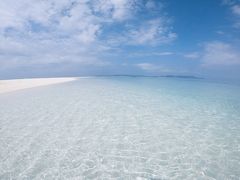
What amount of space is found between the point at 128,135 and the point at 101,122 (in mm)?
1747

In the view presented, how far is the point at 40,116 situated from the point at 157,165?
6.13m

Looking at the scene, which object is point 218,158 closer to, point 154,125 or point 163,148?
point 163,148

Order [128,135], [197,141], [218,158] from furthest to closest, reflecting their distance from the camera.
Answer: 1. [128,135]
2. [197,141]
3. [218,158]

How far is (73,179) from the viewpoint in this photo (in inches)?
138

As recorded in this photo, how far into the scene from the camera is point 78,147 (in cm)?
496

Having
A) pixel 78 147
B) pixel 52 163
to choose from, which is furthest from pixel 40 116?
pixel 52 163

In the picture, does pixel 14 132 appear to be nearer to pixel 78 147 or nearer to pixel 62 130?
pixel 62 130

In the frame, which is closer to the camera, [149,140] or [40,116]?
[149,140]

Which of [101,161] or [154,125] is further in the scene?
[154,125]

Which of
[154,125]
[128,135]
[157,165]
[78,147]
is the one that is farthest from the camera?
[154,125]

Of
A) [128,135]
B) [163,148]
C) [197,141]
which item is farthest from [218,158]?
[128,135]

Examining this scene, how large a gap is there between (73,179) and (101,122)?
382cm

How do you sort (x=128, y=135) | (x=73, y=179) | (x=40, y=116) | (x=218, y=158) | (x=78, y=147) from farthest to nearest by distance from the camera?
(x=40, y=116)
(x=128, y=135)
(x=78, y=147)
(x=218, y=158)
(x=73, y=179)

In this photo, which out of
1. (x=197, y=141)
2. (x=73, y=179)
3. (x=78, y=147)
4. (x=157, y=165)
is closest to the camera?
(x=73, y=179)
